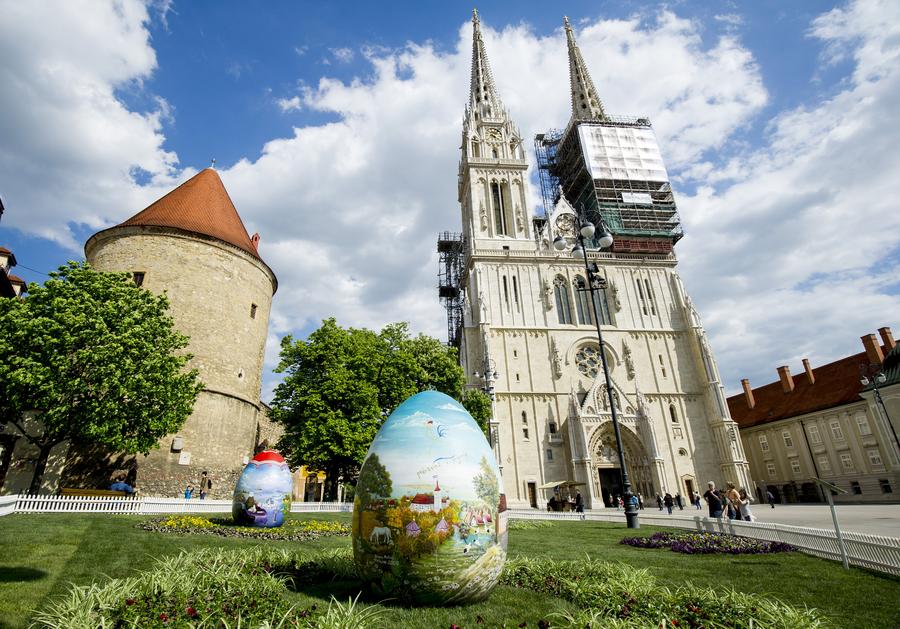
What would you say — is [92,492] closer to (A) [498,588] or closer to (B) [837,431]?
(A) [498,588]

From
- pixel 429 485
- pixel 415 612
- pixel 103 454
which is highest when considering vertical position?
pixel 103 454

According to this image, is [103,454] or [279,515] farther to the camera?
[103,454]

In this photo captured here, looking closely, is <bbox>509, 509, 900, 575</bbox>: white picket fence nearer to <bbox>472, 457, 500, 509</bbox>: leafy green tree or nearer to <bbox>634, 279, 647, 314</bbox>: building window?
<bbox>472, 457, 500, 509</bbox>: leafy green tree

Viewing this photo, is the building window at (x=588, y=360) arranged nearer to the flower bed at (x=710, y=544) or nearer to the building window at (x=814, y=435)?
the building window at (x=814, y=435)

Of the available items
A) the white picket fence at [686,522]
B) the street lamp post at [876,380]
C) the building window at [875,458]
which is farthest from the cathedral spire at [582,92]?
the white picket fence at [686,522]

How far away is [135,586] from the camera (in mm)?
5117

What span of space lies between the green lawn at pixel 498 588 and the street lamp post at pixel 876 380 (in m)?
30.9

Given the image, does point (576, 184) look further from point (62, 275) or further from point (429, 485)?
point (429, 485)

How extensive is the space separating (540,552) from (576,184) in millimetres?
52618

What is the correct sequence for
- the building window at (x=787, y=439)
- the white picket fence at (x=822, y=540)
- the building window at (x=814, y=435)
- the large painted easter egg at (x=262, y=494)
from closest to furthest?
→ 1. the white picket fence at (x=822, y=540)
2. the large painted easter egg at (x=262, y=494)
3. the building window at (x=814, y=435)
4. the building window at (x=787, y=439)

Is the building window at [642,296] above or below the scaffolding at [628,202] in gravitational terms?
below

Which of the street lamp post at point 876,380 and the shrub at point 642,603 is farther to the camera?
the street lamp post at point 876,380

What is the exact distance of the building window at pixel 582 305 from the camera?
40.5 metres

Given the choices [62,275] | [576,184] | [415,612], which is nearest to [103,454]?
[62,275]
